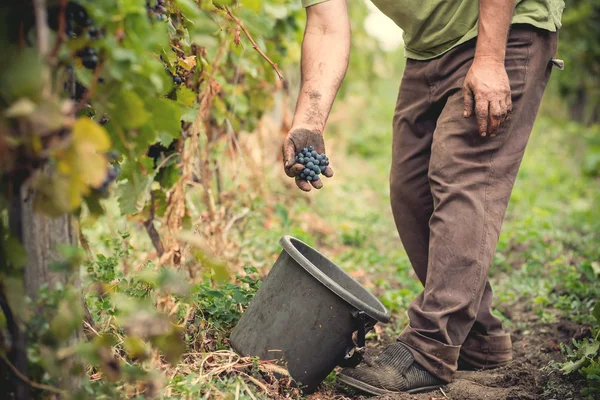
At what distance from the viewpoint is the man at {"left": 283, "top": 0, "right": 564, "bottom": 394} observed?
219 centimetres

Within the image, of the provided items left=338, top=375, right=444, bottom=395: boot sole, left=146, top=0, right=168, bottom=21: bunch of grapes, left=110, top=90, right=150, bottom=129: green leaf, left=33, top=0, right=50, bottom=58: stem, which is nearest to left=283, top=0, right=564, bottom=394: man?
left=338, top=375, right=444, bottom=395: boot sole

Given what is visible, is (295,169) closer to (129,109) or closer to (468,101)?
(468,101)

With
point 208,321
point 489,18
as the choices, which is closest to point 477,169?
point 489,18

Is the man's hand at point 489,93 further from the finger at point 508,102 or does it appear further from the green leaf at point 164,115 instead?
the green leaf at point 164,115

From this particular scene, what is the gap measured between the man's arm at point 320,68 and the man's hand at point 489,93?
0.53m

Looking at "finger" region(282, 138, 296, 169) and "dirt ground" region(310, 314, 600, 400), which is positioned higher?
"finger" region(282, 138, 296, 169)

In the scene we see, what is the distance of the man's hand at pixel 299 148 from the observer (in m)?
2.21

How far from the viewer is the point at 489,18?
2.16 meters

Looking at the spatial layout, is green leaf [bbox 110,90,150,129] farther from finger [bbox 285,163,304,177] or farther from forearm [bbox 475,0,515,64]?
forearm [bbox 475,0,515,64]

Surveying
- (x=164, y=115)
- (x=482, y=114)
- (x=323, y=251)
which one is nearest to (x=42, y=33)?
(x=164, y=115)

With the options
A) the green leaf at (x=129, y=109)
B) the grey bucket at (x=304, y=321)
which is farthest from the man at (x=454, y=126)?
the green leaf at (x=129, y=109)

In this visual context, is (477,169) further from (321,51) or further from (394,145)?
(321,51)

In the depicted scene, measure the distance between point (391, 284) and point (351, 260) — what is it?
1.71 feet

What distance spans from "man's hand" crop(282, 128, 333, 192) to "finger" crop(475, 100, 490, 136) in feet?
1.72
